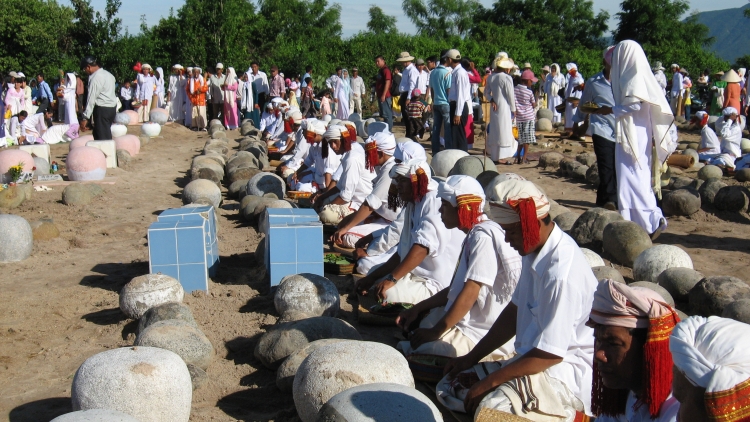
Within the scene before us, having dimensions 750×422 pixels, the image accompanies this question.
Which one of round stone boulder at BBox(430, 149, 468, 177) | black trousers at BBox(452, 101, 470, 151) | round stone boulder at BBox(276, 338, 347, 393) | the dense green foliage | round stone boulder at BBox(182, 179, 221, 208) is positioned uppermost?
the dense green foliage

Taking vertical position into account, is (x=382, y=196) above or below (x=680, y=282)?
above

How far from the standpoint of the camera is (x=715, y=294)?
6.36 meters

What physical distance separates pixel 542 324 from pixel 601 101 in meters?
6.47

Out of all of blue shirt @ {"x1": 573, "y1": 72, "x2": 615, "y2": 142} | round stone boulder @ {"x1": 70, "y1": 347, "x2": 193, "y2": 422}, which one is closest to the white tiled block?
blue shirt @ {"x1": 573, "y1": 72, "x2": 615, "y2": 142}

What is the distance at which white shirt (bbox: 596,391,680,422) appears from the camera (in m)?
2.78

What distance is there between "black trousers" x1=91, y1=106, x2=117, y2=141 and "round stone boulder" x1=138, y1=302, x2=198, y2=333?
10070 millimetres

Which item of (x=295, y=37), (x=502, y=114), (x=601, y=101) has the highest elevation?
(x=295, y=37)

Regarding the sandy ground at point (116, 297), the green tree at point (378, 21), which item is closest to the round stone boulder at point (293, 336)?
the sandy ground at point (116, 297)

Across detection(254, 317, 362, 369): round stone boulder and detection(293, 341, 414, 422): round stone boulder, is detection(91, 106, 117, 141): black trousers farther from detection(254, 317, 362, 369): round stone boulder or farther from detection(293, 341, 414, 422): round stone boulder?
detection(293, 341, 414, 422): round stone boulder

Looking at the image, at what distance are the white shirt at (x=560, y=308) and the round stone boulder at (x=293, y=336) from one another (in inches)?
66.5

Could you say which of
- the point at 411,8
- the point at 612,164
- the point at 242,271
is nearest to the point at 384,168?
the point at 242,271

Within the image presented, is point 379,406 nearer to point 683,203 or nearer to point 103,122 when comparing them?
point 683,203

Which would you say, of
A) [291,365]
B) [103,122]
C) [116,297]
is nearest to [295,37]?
[103,122]

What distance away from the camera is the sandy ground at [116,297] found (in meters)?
5.11
